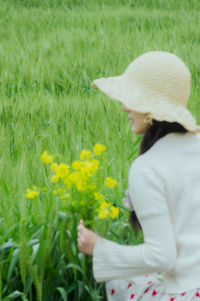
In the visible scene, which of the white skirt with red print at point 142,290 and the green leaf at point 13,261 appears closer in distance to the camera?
the white skirt with red print at point 142,290

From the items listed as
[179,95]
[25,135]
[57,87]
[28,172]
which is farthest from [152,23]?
[179,95]

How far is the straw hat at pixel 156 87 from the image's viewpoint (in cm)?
144

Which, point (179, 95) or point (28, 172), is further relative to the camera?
point (28, 172)

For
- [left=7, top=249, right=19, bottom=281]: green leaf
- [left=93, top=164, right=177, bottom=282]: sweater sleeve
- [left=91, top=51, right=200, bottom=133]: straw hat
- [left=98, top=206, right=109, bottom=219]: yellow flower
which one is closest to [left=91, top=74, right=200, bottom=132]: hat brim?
[left=91, top=51, right=200, bottom=133]: straw hat

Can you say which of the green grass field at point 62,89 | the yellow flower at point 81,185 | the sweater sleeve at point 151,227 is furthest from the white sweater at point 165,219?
the green grass field at point 62,89

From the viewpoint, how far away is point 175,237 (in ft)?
4.66

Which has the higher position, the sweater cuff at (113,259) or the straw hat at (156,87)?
the straw hat at (156,87)

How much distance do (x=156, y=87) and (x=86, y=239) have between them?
41 centimetres

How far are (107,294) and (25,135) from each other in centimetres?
135

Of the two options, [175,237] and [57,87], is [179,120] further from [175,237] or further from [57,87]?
[57,87]

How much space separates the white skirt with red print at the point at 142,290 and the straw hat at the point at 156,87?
397 millimetres

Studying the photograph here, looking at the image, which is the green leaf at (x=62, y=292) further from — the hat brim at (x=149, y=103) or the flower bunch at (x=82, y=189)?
the hat brim at (x=149, y=103)

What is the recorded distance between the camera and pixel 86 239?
147 centimetres

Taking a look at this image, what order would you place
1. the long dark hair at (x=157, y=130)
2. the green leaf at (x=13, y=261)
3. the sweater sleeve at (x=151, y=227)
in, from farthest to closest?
1. the green leaf at (x=13, y=261)
2. the long dark hair at (x=157, y=130)
3. the sweater sleeve at (x=151, y=227)
